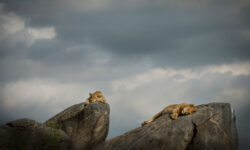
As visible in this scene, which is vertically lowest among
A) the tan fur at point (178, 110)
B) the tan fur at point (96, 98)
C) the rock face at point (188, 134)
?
the rock face at point (188, 134)

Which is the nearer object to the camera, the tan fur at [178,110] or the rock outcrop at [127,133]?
the rock outcrop at [127,133]

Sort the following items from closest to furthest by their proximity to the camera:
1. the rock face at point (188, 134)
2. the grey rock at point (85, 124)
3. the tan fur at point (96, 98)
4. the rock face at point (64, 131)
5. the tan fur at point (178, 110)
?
the rock face at point (64, 131)
the rock face at point (188, 134)
the tan fur at point (178, 110)
the grey rock at point (85, 124)
the tan fur at point (96, 98)

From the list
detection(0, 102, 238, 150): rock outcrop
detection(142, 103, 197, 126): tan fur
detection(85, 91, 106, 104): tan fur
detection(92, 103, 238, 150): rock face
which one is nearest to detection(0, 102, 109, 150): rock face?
detection(0, 102, 238, 150): rock outcrop

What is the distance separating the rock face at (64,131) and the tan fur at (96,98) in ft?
1.67

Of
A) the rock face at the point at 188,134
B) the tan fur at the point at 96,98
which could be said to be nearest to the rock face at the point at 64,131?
the tan fur at the point at 96,98

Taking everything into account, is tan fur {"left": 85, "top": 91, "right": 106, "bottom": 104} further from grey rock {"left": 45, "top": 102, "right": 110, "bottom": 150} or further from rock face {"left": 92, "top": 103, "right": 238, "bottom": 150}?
rock face {"left": 92, "top": 103, "right": 238, "bottom": 150}

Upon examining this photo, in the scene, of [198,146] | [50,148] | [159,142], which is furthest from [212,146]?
[50,148]

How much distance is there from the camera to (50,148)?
67.6 feet

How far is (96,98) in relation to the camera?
23.8 meters

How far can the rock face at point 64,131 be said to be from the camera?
19938 mm

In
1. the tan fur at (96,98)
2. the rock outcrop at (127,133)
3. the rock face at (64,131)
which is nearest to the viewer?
the rock face at (64,131)

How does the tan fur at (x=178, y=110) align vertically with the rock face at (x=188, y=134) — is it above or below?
above

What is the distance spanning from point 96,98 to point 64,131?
3.12 meters

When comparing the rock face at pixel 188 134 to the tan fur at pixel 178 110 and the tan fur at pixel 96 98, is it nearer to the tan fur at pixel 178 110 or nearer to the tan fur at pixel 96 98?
the tan fur at pixel 178 110
